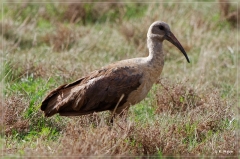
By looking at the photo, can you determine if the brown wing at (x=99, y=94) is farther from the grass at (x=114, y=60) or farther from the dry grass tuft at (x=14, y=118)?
the dry grass tuft at (x=14, y=118)

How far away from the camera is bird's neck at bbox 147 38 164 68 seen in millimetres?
6792

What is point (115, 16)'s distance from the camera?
1275 centimetres

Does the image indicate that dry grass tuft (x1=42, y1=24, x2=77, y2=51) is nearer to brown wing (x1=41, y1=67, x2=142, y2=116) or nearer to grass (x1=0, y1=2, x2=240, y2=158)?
grass (x1=0, y1=2, x2=240, y2=158)

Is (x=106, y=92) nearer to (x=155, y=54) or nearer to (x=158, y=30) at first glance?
(x=155, y=54)

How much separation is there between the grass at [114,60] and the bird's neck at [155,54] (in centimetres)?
63

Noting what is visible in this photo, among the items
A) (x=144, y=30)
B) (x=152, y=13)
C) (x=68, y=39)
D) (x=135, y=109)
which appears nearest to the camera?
(x=135, y=109)

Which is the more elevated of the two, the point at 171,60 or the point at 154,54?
the point at 154,54

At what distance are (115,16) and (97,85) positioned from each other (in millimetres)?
6372

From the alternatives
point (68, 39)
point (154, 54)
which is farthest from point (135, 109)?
point (68, 39)

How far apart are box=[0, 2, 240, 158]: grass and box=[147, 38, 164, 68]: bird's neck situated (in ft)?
2.06

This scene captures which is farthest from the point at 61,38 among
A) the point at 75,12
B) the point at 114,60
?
the point at 75,12

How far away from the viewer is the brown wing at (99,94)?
652 cm

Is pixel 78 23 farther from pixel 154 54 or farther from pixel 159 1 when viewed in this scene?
pixel 154 54

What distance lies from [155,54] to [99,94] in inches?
34.3
